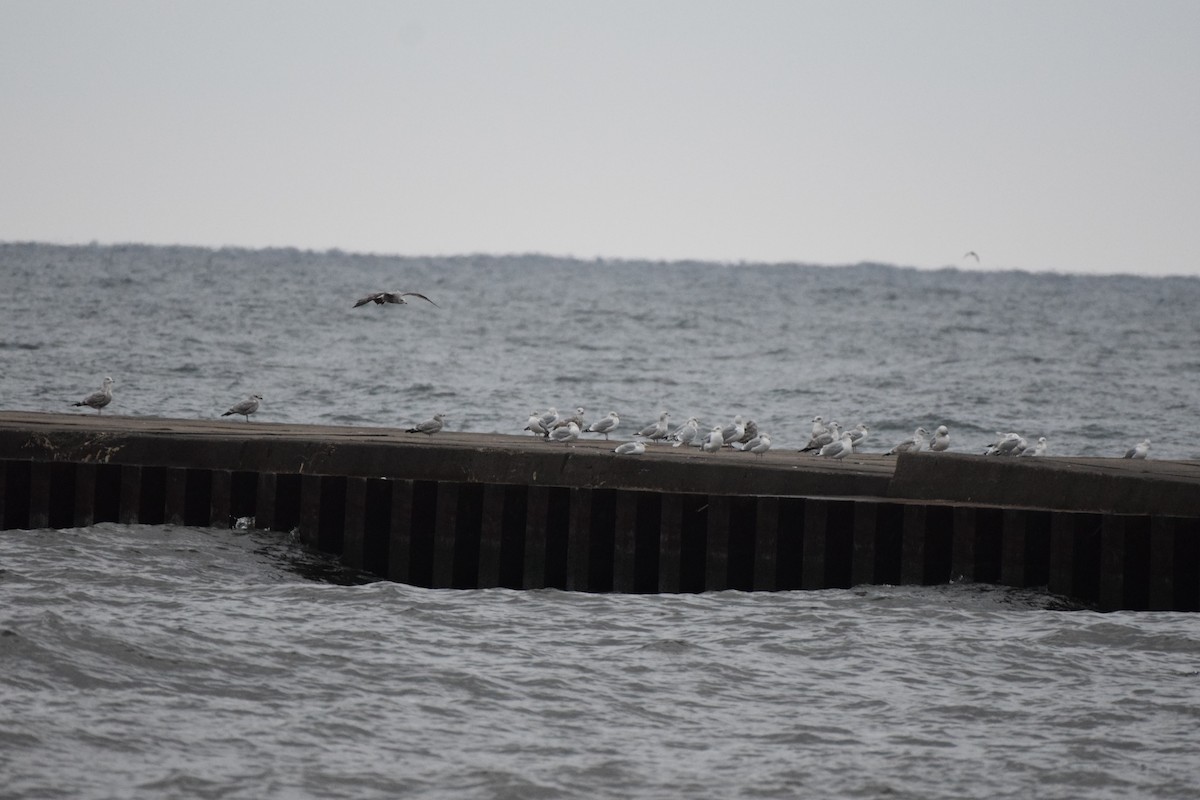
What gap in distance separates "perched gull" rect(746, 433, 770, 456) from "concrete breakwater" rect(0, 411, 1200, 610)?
1099mm

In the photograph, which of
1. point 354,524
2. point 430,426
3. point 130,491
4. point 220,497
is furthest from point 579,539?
point 130,491

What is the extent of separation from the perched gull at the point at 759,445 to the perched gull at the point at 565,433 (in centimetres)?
176

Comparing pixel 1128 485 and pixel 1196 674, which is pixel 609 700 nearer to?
pixel 1196 674

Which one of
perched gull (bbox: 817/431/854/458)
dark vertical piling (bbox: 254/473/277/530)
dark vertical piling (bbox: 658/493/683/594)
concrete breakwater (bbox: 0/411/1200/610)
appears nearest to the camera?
concrete breakwater (bbox: 0/411/1200/610)

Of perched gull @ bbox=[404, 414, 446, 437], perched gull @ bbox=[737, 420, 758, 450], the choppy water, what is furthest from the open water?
perched gull @ bbox=[737, 420, 758, 450]

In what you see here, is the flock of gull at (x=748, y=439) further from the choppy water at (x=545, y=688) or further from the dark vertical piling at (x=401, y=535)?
the choppy water at (x=545, y=688)

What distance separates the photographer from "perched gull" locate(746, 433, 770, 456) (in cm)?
1527

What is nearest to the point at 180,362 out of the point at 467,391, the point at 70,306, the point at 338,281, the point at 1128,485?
the point at 467,391

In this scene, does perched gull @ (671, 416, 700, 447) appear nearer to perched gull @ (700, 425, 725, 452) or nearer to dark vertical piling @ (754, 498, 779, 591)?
perched gull @ (700, 425, 725, 452)

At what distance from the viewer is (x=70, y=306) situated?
195ft

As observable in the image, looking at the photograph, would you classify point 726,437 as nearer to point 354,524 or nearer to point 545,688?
point 354,524

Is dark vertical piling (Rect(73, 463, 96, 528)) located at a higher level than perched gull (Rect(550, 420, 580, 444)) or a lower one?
lower

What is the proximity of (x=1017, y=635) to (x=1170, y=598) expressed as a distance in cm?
158

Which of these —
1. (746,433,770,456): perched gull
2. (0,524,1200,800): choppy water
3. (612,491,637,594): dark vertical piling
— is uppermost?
(746,433,770,456): perched gull
